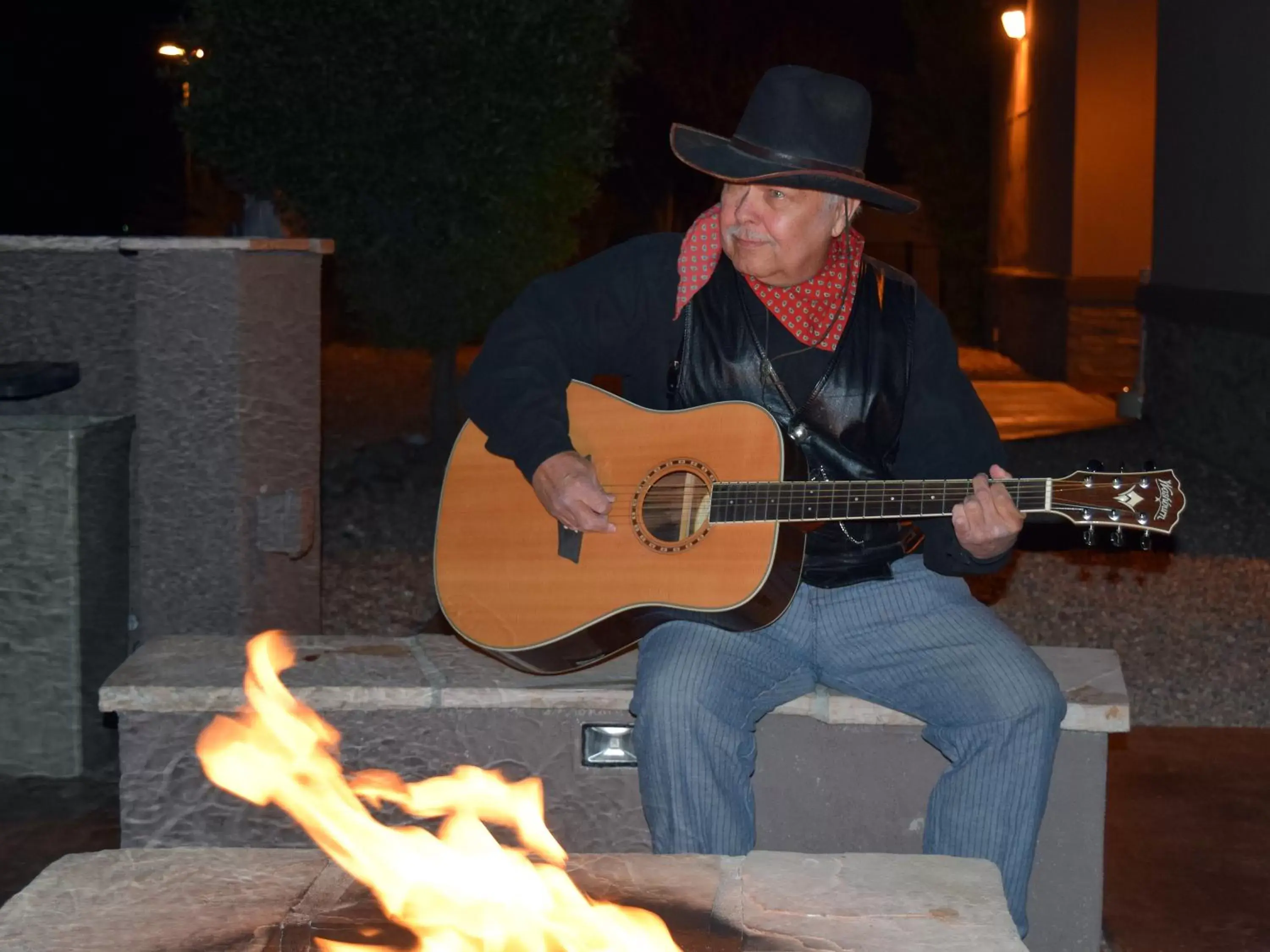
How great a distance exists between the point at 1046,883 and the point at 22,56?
2059 centimetres

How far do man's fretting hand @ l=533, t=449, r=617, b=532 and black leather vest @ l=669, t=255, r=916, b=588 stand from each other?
0.28m

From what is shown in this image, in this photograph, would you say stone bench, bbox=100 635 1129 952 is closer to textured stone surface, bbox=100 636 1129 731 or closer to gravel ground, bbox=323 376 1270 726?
textured stone surface, bbox=100 636 1129 731

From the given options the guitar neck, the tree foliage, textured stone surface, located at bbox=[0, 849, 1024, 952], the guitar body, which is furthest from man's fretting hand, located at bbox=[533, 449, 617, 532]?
the tree foliage

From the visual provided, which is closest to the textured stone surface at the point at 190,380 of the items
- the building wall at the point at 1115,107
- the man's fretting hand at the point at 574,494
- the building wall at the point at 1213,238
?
the man's fretting hand at the point at 574,494

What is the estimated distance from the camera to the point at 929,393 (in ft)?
11.7

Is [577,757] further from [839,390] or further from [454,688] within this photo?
[839,390]

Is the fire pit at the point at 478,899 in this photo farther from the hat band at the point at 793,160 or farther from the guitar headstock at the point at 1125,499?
the hat band at the point at 793,160

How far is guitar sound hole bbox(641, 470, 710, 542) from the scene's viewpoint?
3.42 m

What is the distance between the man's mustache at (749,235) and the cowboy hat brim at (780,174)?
103mm

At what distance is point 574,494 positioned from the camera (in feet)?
11.3

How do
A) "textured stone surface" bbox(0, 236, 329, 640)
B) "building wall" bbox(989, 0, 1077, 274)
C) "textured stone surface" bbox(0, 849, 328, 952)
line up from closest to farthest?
"textured stone surface" bbox(0, 849, 328, 952) < "textured stone surface" bbox(0, 236, 329, 640) < "building wall" bbox(989, 0, 1077, 274)

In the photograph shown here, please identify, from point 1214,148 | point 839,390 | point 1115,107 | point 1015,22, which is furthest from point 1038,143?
point 839,390

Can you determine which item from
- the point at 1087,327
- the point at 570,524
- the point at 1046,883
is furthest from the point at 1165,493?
the point at 1087,327

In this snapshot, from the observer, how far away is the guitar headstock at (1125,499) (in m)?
3.14
